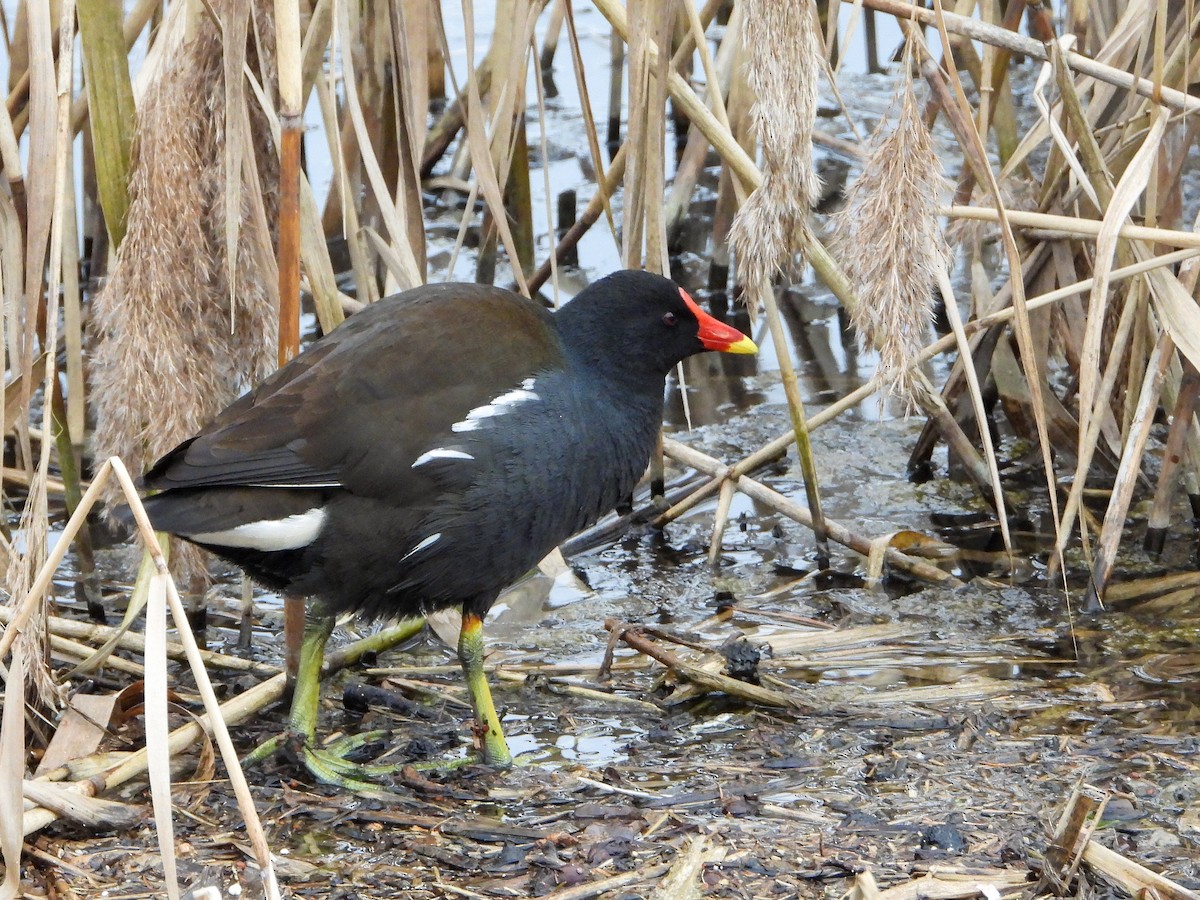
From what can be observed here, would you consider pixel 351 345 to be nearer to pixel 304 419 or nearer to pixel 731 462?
pixel 304 419

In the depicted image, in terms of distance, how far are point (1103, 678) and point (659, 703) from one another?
93 centimetres

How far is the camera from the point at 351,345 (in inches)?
101

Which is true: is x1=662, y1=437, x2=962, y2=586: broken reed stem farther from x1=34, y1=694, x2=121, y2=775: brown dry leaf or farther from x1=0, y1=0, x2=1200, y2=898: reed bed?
x1=34, y1=694, x2=121, y2=775: brown dry leaf

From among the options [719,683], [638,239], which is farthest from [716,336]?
[719,683]

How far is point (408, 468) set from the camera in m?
2.50

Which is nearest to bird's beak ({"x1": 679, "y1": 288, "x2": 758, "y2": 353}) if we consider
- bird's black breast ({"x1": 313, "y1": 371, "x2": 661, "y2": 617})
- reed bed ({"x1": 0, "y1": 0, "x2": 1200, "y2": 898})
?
reed bed ({"x1": 0, "y1": 0, "x2": 1200, "y2": 898})

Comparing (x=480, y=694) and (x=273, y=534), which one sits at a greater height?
(x=273, y=534)

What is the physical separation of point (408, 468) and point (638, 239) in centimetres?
90

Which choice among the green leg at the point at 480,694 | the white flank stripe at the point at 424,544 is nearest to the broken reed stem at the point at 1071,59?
the white flank stripe at the point at 424,544

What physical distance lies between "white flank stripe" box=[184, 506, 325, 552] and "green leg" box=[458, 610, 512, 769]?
37cm

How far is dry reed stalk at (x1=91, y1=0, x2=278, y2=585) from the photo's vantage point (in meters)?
2.46

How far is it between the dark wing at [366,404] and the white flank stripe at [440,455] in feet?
0.04

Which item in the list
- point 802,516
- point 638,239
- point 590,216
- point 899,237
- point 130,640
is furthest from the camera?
point 590,216

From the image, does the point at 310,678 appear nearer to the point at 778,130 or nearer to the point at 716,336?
the point at 716,336
